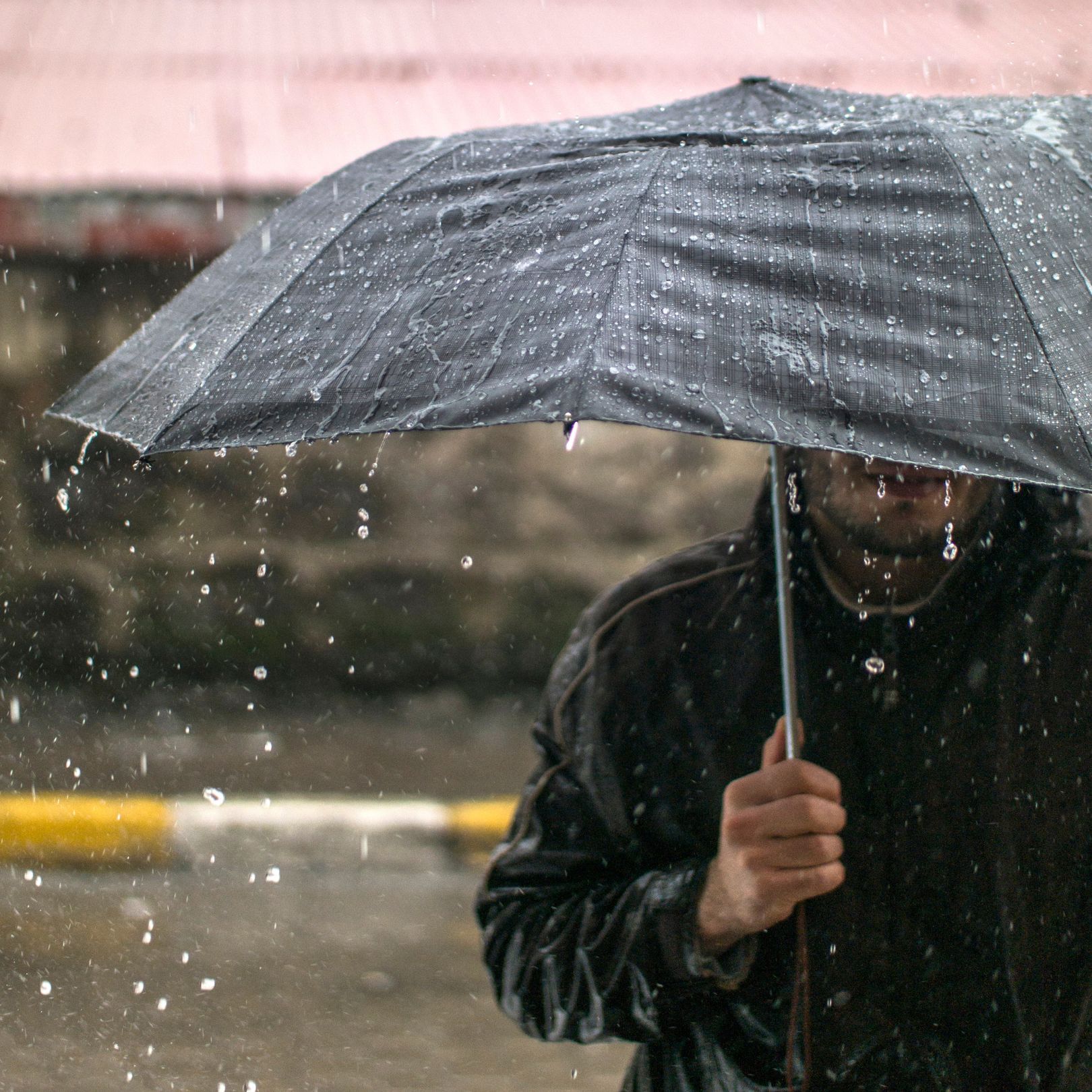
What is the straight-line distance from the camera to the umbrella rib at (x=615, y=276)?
1.38 m

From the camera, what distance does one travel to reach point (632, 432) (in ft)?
21.4

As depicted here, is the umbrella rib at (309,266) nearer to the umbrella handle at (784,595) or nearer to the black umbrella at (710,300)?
the black umbrella at (710,300)

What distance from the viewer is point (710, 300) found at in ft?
5.03

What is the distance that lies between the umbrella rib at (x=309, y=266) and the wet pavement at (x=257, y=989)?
2.72 meters

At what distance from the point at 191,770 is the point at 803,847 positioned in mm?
4539

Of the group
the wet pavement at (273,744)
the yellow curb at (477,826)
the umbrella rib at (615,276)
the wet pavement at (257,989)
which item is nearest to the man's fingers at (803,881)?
the umbrella rib at (615,276)

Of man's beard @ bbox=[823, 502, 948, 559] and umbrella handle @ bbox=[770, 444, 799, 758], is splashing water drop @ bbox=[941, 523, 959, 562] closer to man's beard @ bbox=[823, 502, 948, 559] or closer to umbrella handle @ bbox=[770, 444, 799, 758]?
man's beard @ bbox=[823, 502, 948, 559]

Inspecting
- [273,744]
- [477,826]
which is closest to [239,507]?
[273,744]

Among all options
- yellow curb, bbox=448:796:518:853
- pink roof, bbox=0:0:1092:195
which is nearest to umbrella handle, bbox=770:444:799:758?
yellow curb, bbox=448:796:518:853

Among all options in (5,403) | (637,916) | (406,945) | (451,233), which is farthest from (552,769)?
(5,403)

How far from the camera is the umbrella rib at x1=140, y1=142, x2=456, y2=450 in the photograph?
71.0 inches

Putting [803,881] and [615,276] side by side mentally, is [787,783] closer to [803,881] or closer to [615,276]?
[803,881]

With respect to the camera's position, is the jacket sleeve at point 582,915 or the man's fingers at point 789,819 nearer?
the man's fingers at point 789,819

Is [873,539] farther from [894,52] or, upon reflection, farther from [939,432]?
[894,52]
